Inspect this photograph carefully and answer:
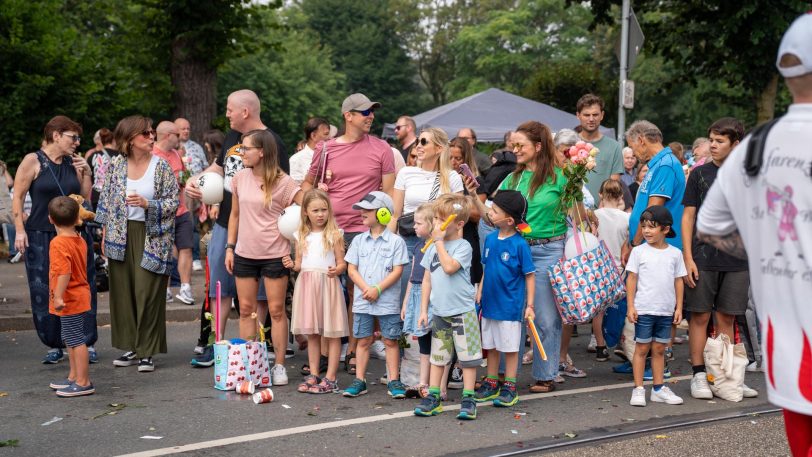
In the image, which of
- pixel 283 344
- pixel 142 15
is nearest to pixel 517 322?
pixel 283 344

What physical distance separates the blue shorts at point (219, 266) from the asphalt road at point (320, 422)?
2.19 feet

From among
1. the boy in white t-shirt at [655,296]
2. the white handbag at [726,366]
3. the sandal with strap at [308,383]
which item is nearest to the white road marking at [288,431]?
the boy in white t-shirt at [655,296]

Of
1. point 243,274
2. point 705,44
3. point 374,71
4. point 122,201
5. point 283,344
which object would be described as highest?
point 374,71

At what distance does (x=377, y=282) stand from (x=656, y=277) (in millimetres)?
1928

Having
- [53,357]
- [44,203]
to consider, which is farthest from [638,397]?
[44,203]

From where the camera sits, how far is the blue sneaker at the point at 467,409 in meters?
6.52

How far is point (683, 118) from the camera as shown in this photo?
53000 millimetres

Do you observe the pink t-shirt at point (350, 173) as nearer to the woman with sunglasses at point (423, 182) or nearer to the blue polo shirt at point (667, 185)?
the woman with sunglasses at point (423, 182)

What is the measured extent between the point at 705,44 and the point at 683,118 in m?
30.6

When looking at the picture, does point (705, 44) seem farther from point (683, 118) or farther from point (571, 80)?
point (683, 118)

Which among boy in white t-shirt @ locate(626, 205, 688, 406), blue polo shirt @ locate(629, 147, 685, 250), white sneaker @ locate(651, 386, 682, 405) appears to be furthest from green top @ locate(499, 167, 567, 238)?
white sneaker @ locate(651, 386, 682, 405)

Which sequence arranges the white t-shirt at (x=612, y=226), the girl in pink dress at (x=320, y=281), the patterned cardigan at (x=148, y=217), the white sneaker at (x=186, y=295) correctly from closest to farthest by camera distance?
the girl in pink dress at (x=320, y=281) → the patterned cardigan at (x=148, y=217) → the white t-shirt at (x=612, y=226) → the white sneaker at (x=186, y=295)

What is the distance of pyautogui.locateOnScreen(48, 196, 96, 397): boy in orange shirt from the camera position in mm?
7141

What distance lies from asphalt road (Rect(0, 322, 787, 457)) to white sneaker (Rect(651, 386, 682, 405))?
0.22 feet
